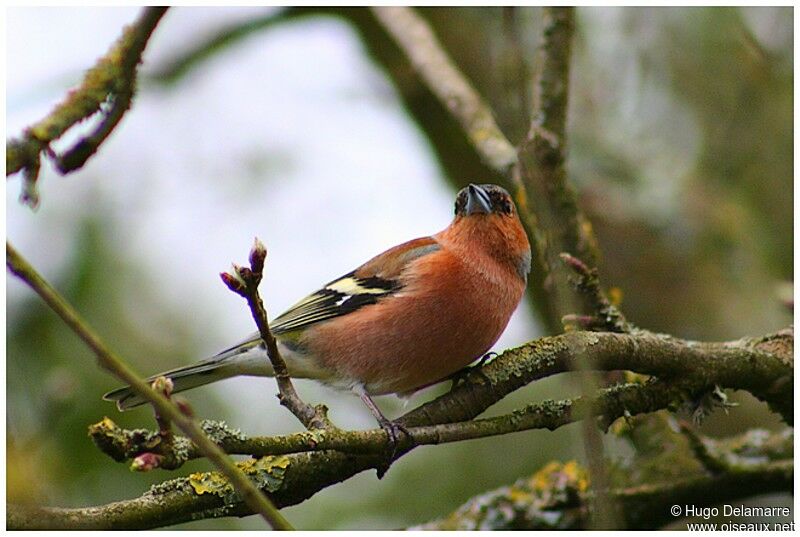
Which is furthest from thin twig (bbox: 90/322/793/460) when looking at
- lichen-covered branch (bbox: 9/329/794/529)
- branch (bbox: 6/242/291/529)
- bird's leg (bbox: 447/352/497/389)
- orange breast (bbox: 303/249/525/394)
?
branch (bbox: 6/242/291/529)

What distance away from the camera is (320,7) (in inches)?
231

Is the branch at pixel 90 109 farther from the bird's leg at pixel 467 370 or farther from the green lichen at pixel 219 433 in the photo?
the bird's leg at pixel 467 370

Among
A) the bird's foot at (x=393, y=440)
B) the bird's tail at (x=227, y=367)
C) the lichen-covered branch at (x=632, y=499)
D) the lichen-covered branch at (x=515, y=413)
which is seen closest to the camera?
the lichen-covered branch at (x=515, y=413)

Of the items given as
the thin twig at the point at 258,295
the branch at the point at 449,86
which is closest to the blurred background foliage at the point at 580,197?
the branch at the point at 449,86

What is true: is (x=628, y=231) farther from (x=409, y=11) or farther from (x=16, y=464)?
(x=16, y=464)

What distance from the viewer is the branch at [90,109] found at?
219 cm

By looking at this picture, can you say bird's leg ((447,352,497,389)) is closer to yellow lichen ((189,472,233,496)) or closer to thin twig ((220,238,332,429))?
thin twig ((220,238,332,429))

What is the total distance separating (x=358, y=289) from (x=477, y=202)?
0.74m

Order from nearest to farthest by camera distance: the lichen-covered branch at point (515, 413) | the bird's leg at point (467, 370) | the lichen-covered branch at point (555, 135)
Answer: the lichen-covered branch at point (515, 413) < the bird's leg at point (467, 370) < the lichen-covered branch at point (555, 135)

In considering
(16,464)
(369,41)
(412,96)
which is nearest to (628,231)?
(412,96)

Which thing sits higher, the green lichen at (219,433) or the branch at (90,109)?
the branch at (90,109)

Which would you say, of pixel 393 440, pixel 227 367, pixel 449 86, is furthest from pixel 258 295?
pixel 449 86

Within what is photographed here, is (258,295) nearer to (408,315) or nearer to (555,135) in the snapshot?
(408,315)

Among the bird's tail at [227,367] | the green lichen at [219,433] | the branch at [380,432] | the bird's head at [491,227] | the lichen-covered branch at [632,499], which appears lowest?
the lichen-covered branch at [632,499]
